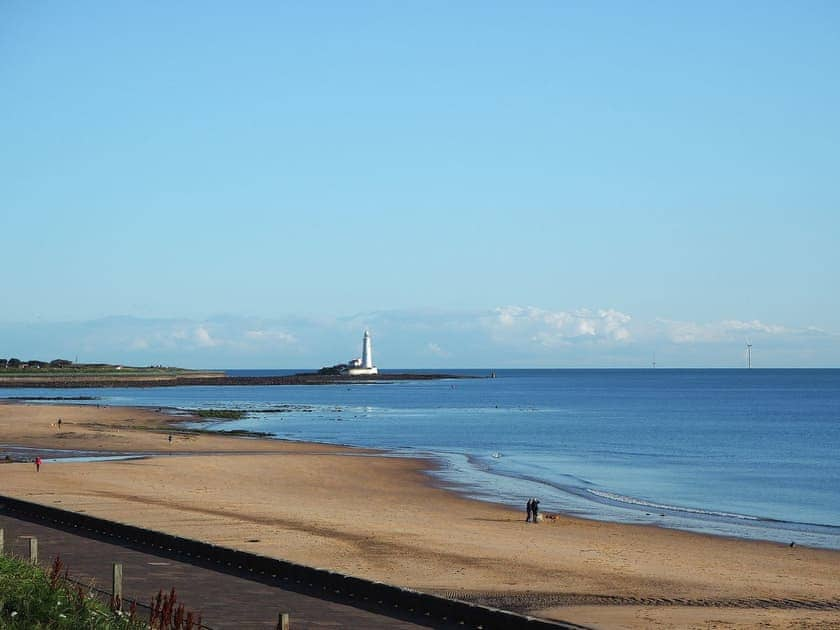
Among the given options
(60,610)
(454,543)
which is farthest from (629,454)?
(60,610)

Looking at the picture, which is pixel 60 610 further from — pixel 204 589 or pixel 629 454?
pixel 629 454

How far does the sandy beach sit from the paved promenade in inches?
142

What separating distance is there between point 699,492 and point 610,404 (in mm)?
93387

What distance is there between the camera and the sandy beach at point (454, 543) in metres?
19.6

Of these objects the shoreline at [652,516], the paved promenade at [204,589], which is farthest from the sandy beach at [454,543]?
the paved promenade at [204,589]

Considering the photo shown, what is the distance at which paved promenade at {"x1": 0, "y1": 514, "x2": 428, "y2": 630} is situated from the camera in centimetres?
1500

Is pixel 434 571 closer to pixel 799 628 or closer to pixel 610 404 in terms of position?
pixel 799 628

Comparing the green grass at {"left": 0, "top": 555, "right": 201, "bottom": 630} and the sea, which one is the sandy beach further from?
the green grass at {"left": 0, "top": 555, "right": 201, "bottom": 630}

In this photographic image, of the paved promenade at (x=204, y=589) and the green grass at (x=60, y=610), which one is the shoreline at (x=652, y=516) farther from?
the green grass at (x=60, y=610)

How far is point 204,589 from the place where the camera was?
666 inches

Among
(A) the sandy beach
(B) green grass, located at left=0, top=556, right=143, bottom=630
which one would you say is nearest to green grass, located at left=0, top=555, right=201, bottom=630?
(B) green grass, located at left=0, top=556, right=143, bottom=630

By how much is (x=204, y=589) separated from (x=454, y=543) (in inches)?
427

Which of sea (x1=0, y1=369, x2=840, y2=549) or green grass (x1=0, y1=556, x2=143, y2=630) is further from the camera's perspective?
sea (x1=0, y1=369, x2=840, y2=549)

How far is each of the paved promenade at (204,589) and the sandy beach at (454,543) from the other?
3.60 metres
